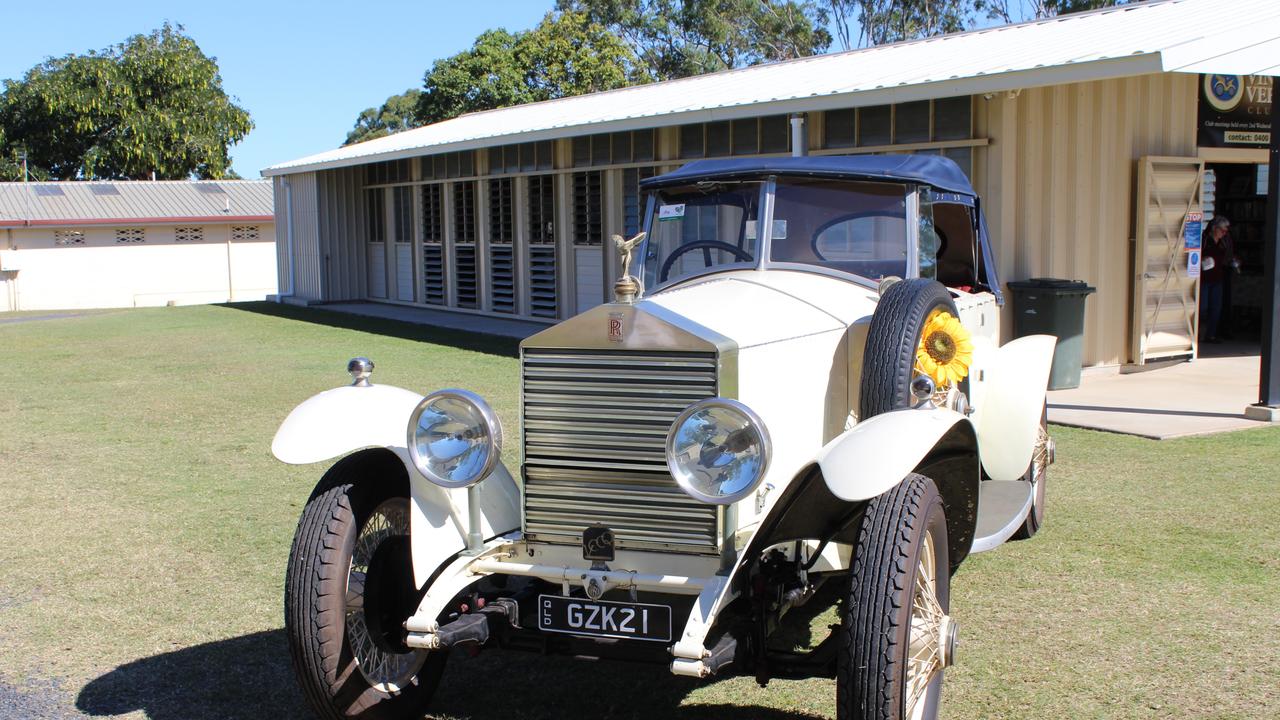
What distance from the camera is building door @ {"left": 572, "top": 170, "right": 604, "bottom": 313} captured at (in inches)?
669

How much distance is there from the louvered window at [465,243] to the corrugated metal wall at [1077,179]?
11088mm

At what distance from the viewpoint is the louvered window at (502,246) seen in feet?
63.7

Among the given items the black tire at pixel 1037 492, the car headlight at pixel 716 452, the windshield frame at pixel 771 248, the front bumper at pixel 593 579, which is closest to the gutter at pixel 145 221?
the black tire at pixel 1037 492

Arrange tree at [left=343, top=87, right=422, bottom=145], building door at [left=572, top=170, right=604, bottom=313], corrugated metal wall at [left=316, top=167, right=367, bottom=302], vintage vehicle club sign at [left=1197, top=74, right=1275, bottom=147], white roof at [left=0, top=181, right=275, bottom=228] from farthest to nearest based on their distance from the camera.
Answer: tree at [left=343, top=87, right=422, bottom=145], white roof at [left=0, top=181, right=275, bottom=228], corrugated metal wall at [left=316, top=167, right=367, bottom=302], building door at [left=572, top=170, right=604, bottom=313], vintage vehicle club sign at [left=1197, top=74, right=1275, bottom=147]

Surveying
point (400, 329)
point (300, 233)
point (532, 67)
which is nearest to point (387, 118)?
point (532, 67)

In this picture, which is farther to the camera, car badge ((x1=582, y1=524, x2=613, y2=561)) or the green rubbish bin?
the green rubbish bin

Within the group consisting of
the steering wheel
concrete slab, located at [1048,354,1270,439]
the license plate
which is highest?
A: the steering wheel

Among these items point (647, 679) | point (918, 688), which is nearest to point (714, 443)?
point (918, 688)

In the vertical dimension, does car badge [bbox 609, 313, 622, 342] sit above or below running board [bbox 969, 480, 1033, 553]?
above

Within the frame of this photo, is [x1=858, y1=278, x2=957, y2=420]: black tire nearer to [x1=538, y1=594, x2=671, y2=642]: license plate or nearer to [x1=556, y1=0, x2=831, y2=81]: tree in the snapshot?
[x1=538, y1=594, x2=671, y2=642]: license plate

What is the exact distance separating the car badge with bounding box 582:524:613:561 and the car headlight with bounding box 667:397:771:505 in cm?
43

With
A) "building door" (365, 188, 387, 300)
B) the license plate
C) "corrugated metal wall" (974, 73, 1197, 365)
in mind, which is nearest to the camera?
the license plate

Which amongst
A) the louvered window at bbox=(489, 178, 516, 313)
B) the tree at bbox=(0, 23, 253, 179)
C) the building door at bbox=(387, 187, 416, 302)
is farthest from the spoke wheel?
the tree at bbox=(0, 23, 253, 179)

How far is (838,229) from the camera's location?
5.04 m
